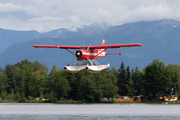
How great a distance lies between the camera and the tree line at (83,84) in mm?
82250

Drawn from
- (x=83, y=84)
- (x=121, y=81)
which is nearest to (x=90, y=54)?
(x=83, y=84)

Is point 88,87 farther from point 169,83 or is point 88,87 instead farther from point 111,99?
point 169,83

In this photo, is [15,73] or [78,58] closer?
[78,58]

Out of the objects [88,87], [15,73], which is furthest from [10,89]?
[88,87]

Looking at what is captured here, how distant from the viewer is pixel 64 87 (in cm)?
8281

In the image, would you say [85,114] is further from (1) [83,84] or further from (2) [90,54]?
(1) [83,84]

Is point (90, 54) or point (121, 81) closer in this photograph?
point (90, 54)

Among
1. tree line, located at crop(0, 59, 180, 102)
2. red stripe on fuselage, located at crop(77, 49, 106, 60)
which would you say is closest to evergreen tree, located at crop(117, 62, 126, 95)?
tree line, located at crop(0, 59, 180, 102)

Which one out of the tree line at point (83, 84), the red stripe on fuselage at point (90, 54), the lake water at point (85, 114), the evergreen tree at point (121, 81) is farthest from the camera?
the evergreen tree at point (121, 81)

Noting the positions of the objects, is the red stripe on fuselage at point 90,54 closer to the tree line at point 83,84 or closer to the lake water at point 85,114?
the lake water at point 85,114

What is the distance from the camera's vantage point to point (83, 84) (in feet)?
267

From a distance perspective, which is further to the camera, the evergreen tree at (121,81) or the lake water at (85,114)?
the evergreen tree at (121,81)

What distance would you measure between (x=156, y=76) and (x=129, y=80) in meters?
12.1

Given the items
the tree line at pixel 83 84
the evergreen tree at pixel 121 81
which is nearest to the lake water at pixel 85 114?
the tree line at pixel 83 84
